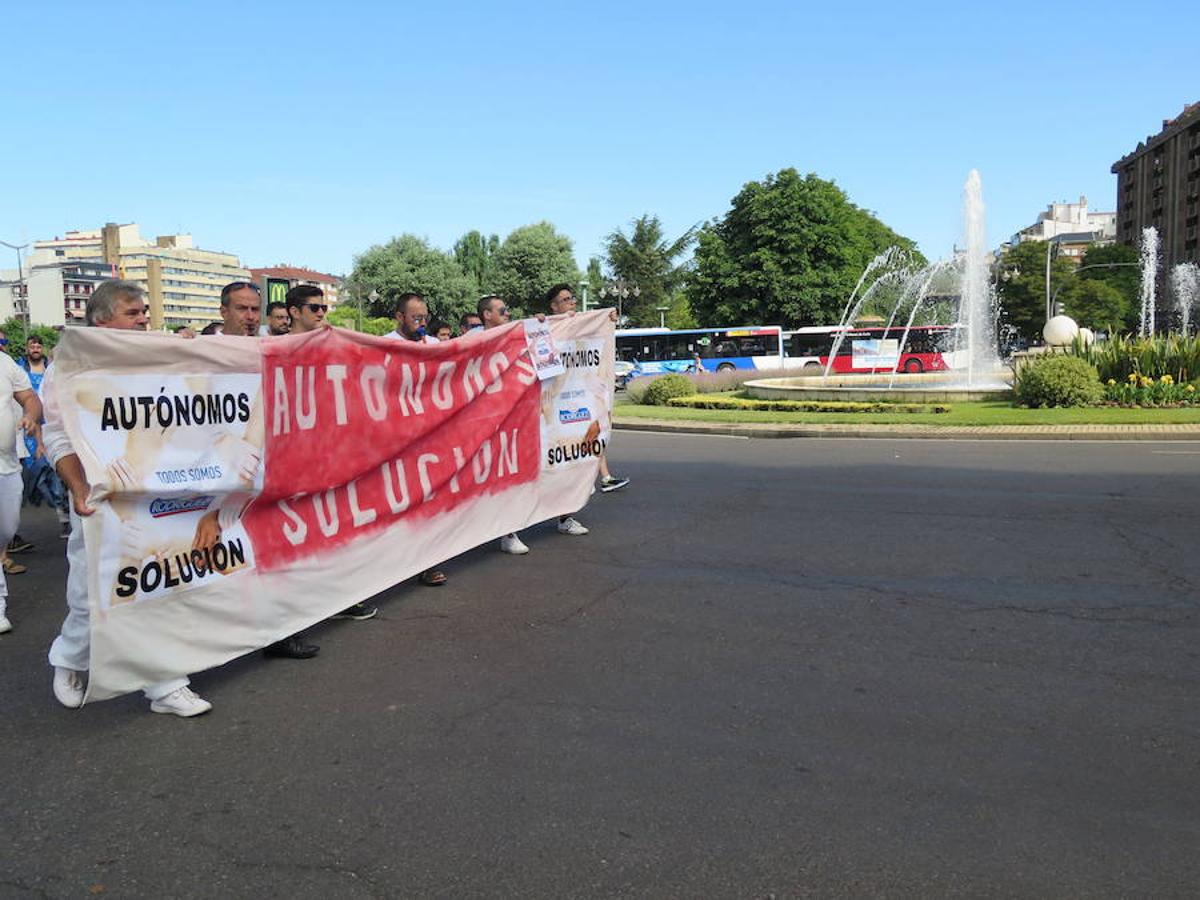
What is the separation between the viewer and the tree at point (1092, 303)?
250 ft

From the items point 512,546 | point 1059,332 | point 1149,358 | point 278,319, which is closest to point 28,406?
point 278,319

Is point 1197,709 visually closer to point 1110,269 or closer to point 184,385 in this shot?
point 184,385

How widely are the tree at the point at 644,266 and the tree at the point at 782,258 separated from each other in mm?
17243

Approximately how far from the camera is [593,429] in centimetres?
829

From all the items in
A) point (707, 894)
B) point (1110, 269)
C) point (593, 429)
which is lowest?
point (707, 894)

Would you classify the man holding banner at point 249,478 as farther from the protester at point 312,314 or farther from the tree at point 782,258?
the tree at point 782,258

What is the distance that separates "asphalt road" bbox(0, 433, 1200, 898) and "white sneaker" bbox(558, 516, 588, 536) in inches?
37.3

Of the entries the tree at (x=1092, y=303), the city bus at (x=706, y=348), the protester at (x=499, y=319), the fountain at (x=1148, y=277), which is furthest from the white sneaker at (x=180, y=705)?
the fountain at (x=1148, y=277)

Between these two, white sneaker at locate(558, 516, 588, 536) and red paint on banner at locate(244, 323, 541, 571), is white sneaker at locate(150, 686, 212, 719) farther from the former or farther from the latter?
white sneaker at locate(558, 516, 588, 536)

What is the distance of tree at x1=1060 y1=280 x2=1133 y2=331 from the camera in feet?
250

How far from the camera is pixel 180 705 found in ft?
13.8

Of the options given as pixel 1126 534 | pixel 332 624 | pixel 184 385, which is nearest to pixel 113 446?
pixel 184 385

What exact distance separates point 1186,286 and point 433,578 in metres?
100.0

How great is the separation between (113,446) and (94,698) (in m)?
1.04
